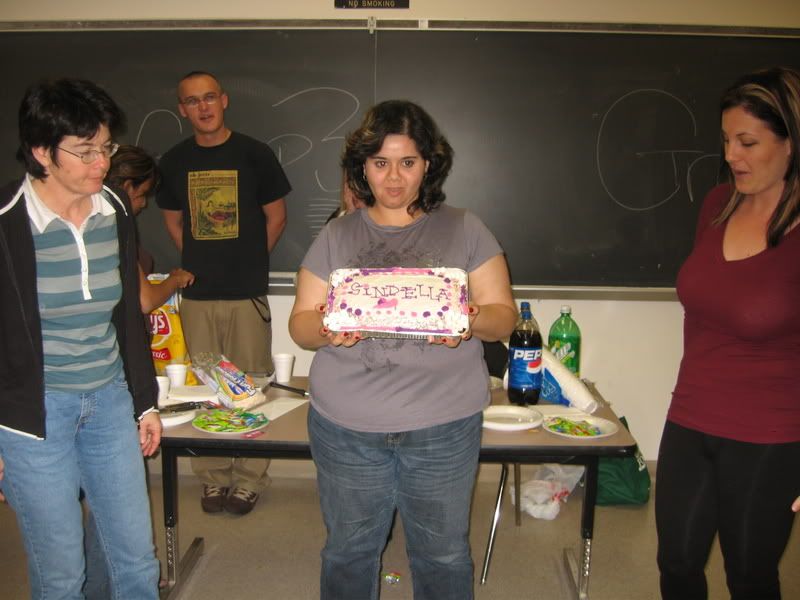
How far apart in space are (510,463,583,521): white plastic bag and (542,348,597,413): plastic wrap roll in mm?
714

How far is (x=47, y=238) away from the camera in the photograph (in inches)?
53.2

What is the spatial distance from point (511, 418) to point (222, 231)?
1499mm

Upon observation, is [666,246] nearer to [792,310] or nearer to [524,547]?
[524,547]

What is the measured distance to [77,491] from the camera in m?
1.42

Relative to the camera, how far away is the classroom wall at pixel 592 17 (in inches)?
112

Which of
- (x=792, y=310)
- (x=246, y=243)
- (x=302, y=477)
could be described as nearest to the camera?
(x=792, y=310)

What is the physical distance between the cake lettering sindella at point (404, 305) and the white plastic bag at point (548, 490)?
64.4 inches

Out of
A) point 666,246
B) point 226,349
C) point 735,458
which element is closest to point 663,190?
point 666,246

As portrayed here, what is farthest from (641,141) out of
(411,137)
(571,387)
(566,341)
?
(411,137)

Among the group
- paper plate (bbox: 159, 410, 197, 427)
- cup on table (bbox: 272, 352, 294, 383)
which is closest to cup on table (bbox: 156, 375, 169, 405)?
paper plate (bbox: 159, 410, 197, 427)

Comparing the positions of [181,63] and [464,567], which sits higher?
[181,63]

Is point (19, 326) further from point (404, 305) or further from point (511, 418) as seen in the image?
point (511, 418)

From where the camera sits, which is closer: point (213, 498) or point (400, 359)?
point (400, 359)

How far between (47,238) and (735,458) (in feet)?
4.91
